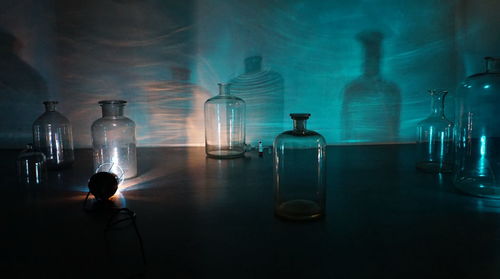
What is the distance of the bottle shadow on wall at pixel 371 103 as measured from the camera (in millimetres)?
1864

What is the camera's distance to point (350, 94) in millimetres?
1881

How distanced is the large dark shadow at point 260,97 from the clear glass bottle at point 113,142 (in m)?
0.74

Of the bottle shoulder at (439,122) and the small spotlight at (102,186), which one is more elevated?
the bottle shoulder at (439,122)

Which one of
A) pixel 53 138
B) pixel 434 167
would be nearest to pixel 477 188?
pixel 434 167

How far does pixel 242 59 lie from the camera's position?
182cm

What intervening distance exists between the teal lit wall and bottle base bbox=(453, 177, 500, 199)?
2.98 ft

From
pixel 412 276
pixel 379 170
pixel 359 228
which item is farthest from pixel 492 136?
pixel 412 276

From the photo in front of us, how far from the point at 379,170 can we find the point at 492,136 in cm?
44

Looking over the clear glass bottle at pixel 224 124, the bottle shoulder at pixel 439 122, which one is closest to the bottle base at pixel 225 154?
the clear glass bottle at pixel 224 124

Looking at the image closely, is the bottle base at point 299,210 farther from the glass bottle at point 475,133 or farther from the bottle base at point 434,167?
the bottle base at point 434,167

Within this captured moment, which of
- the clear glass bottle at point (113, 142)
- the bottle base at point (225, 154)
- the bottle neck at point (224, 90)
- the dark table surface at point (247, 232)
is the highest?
the bottle neck at point (224, 90)

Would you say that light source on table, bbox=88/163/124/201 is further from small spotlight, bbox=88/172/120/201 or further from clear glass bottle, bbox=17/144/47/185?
clear glass bottle, bbox=17/144/47/185

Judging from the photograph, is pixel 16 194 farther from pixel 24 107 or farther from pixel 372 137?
pixel 372 137

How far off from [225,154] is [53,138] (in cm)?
73
